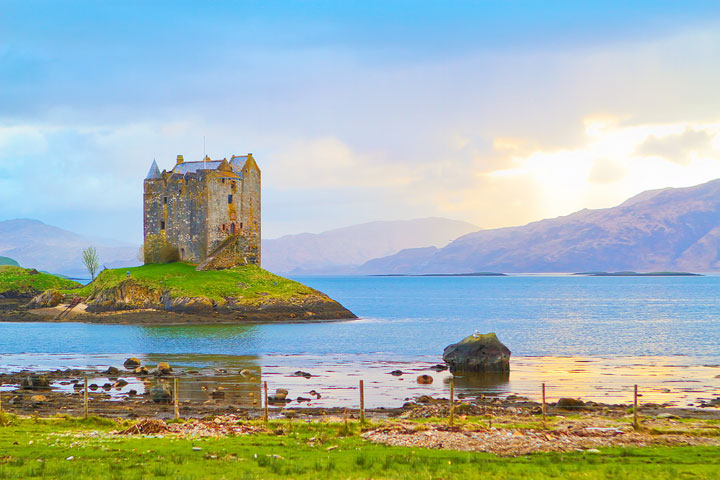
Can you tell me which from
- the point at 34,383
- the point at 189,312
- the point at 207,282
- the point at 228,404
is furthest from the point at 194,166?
the point at 228,404

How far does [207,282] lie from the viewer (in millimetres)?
100312

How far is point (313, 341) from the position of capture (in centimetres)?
7675

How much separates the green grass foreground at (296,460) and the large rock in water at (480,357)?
2642 centimetres

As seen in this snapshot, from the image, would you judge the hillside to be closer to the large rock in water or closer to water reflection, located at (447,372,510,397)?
the large rock in water

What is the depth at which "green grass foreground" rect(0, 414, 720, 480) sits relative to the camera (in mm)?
20078

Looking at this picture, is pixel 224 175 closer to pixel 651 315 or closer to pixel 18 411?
pixel 651 315

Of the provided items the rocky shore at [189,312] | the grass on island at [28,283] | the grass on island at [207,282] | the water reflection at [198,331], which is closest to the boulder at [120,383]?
the water reflection at [198,331]

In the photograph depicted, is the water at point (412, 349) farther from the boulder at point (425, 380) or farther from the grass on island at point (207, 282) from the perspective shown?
the grass on island at point (207, 282)

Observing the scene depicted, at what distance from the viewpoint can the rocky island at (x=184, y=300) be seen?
95.3 meters

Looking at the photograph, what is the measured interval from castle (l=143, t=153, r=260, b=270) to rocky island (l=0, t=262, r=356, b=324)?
2.93 m

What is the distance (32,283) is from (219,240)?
40.1m

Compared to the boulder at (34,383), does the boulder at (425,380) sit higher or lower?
lower

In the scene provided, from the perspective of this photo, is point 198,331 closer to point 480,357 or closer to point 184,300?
point 184,300

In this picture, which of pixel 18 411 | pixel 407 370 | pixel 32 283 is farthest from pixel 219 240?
pixel 18 411
